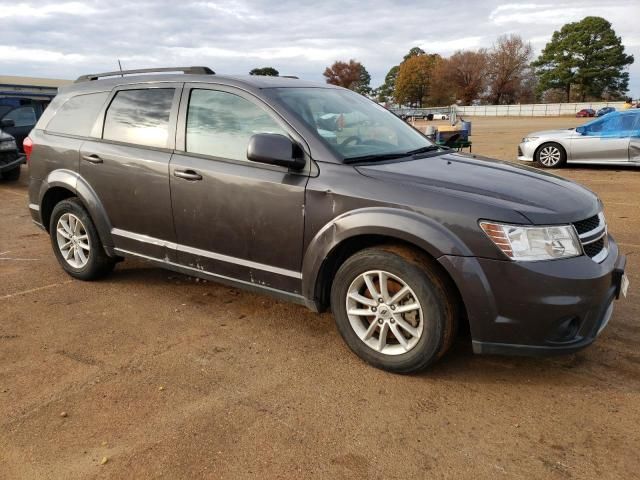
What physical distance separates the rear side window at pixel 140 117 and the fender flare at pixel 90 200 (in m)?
0.46

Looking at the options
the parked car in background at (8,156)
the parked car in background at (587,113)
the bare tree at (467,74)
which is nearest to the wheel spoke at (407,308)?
the parked car in background at (8,156)

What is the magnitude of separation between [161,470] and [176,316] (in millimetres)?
1845

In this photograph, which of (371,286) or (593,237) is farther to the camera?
(371,286)

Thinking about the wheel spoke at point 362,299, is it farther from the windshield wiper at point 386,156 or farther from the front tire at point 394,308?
the windshield wiper at point 386,156

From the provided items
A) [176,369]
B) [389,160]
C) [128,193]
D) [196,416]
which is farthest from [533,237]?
[128,193]

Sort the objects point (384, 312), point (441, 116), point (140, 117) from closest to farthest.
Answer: point (384, 312) < point (140, 117) < point (441, 116)

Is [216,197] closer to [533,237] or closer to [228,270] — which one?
[228,270]

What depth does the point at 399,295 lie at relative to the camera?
126 inches

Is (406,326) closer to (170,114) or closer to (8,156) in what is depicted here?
(170,114)

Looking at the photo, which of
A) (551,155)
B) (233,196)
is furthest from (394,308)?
(551,155)

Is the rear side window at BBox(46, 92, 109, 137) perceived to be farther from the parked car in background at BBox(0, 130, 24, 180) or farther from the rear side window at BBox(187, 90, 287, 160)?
the parked car in background at BBox(0, 130, 24, 180)

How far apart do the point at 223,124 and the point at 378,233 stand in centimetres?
146

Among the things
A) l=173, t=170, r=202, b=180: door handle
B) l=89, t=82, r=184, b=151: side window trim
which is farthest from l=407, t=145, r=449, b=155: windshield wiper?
l=89, t=82, r=184, b=151: side window trim

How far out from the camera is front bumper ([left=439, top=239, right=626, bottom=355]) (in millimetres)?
2867
